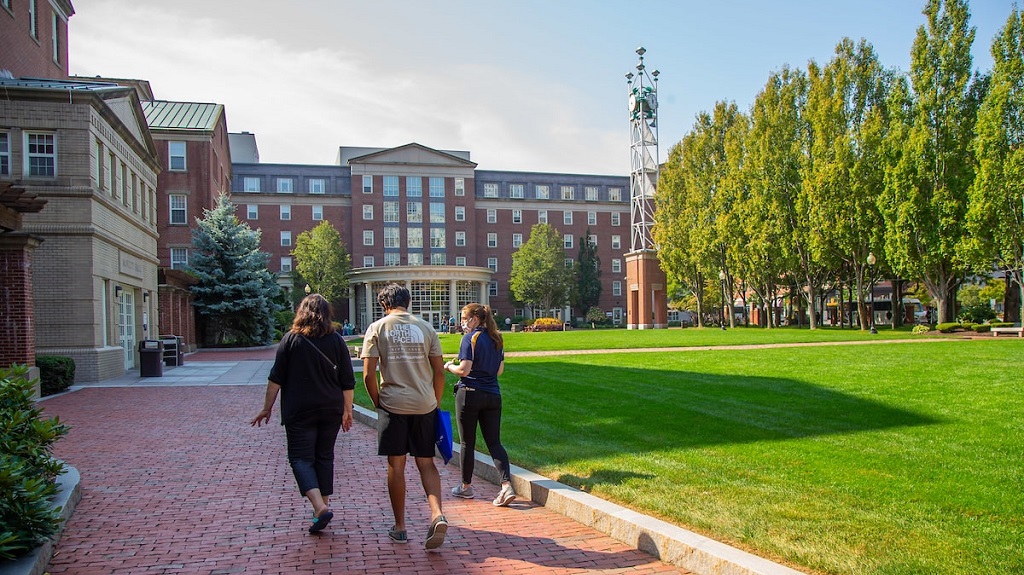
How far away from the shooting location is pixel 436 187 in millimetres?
80125

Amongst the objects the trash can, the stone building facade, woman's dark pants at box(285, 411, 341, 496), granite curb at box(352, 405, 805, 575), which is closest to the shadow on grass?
granite curb at box(352, 405, 805, 575)

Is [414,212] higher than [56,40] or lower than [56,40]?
lower

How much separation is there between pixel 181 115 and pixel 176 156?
150 inches

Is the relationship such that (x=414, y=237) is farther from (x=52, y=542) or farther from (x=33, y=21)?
(x=52, y=542)

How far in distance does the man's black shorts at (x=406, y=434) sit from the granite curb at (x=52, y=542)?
7.15 feet

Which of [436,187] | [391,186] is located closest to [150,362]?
[391,186]

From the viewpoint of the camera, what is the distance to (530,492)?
23.3ft

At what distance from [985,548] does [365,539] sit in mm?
4351

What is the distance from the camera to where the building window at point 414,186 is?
79188 millimetres

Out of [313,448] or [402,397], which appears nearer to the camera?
[402,397]

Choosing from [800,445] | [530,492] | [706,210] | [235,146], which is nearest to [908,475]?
[800,445]

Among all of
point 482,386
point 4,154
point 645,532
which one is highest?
point 4,154

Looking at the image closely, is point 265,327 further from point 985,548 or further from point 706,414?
point 985,548

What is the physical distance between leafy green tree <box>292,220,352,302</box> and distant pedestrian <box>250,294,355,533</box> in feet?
203
